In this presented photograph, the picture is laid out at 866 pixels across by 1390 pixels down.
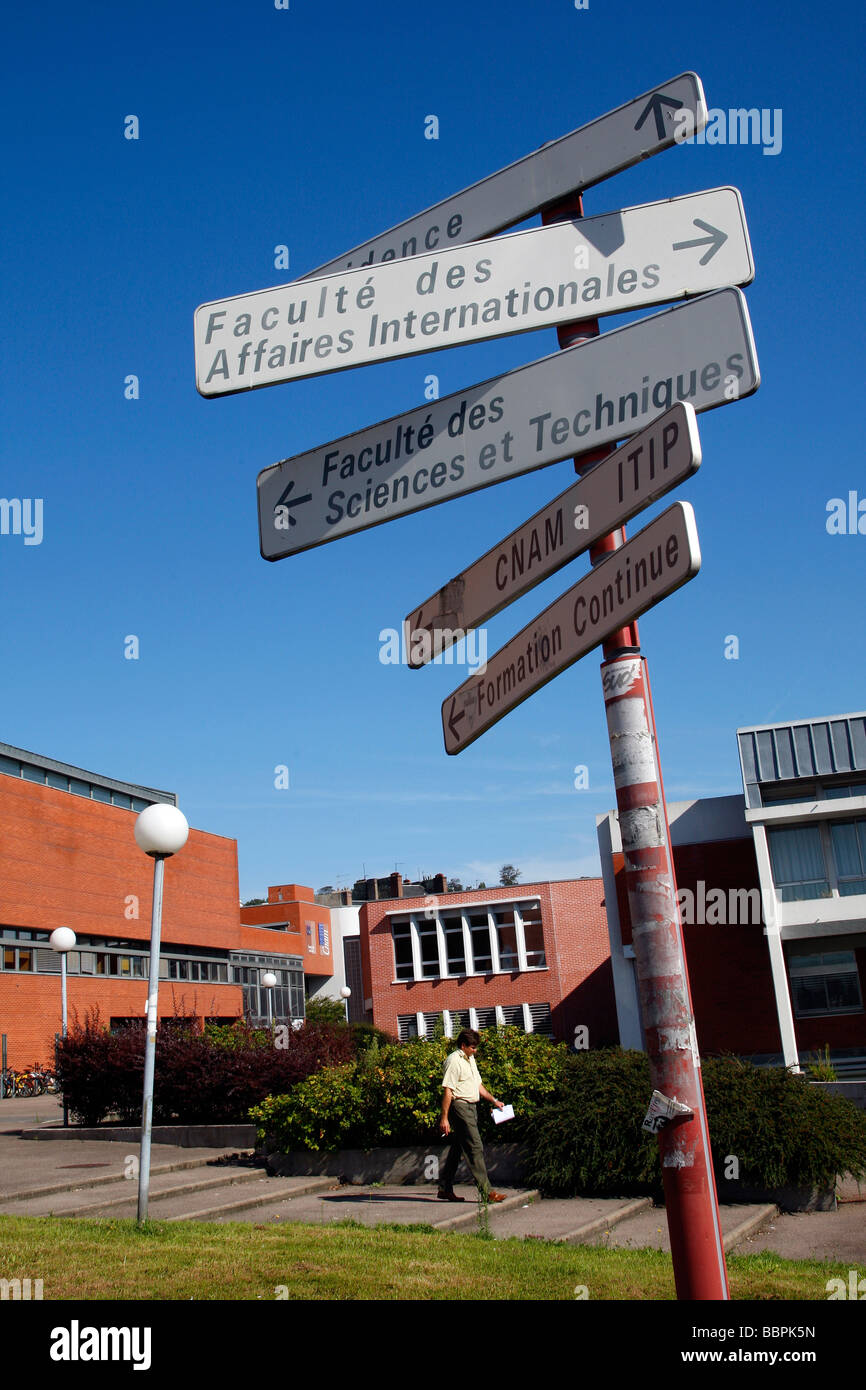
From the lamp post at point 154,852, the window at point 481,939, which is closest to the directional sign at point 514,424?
the lamp post at point 154,852

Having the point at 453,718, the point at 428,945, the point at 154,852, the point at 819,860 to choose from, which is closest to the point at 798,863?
the point at 819,860

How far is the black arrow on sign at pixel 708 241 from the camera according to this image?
3535mm

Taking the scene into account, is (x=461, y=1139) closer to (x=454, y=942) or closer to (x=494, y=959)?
(x=494, y=959)

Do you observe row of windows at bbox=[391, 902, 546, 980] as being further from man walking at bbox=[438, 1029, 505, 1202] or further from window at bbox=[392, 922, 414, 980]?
man walking at bbox=[438, 1029, 505, 1202]

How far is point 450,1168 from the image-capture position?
369 inches

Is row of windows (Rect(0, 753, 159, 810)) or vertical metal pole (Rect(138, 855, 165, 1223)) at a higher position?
row of windows (Rect(0, 753, 159, 810))

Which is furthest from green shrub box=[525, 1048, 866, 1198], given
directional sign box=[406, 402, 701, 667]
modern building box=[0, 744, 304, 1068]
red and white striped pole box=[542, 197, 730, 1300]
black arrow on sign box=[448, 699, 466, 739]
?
modern building box=[0, 744, 304, 1068]

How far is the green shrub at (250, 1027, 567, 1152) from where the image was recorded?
1050 centimetres

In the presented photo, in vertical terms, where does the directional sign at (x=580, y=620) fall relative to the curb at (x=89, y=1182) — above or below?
above

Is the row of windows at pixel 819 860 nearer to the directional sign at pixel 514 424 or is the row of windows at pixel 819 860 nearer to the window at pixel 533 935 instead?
the window at pixel 533 935

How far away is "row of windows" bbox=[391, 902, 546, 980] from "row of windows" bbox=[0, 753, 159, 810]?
12.3 meters

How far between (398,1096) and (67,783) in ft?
119

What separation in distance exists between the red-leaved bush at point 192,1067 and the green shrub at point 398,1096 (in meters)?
3.01

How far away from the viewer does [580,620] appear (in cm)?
327
